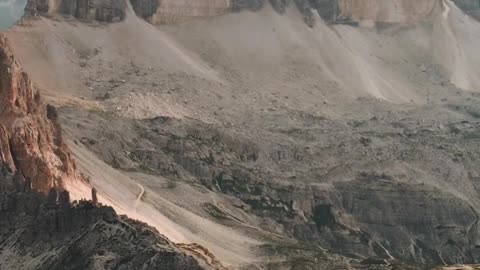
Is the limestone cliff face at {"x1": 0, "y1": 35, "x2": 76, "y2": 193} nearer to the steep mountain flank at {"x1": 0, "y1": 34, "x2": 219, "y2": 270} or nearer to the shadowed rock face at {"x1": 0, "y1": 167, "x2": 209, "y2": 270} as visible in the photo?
the steep mountain flank at {"x1": 0, "y1": 34, "x2": 219, "y2": 270}

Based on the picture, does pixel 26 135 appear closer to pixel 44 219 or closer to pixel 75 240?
pixel 44 219

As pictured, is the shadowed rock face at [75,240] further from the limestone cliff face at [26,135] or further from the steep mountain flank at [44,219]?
the limestone cliff face at [26,135]

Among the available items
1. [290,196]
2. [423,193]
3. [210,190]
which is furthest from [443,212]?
[210,190]

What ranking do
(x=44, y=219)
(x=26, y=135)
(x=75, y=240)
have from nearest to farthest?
(x=75, y=240)
(x=44, y=219)
(x=26, y=135)

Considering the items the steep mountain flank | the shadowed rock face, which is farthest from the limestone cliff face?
the shadowed rock face

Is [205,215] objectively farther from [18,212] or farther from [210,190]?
[18,212]

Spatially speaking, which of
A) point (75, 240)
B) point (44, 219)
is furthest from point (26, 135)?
point (75, 240)

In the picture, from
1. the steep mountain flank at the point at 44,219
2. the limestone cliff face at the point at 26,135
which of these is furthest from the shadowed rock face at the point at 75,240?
the limestone cliff face at the point at 26,135

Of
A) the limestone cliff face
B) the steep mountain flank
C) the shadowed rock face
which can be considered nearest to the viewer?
the shadowed rock face

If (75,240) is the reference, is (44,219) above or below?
below
